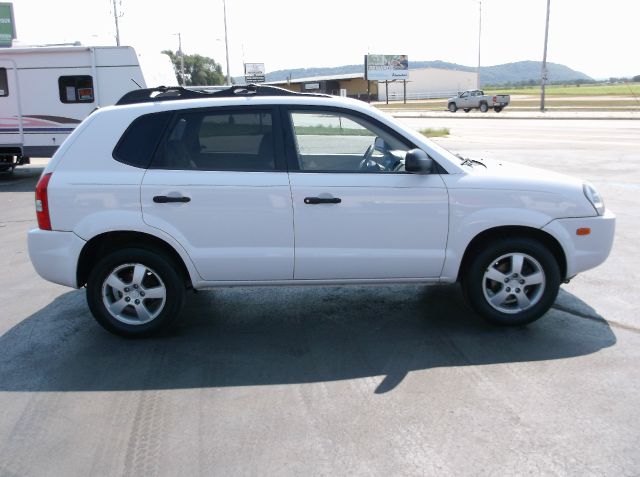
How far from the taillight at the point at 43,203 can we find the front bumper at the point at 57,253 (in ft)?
0.21

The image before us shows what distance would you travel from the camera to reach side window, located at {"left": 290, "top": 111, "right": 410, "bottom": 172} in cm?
511

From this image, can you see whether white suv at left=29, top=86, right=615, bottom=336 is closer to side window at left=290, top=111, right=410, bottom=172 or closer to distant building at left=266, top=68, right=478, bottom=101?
side window at left=290, top=111, right=410, bottom=172

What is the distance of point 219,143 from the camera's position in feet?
16.6

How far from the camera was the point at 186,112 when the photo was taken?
5121 mm

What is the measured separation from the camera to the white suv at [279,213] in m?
4.95

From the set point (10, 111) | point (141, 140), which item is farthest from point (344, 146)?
point (10, 111)

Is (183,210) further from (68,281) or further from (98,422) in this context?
(98,422)

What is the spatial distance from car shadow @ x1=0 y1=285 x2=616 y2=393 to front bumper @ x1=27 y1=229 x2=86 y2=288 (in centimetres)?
56

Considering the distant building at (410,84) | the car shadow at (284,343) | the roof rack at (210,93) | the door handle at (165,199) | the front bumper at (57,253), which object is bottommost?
the car shadow at (284,343)

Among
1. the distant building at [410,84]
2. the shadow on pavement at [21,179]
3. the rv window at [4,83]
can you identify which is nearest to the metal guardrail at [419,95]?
the distant building at [410,84]

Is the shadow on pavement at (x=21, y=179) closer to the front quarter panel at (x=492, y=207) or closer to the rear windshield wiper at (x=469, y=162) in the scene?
the rear windshield wiper at (x=469, y=162)

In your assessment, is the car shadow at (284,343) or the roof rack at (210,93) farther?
the roof rack at (210,93)

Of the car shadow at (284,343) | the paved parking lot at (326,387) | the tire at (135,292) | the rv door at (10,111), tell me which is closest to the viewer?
the paved parking lot at (326,387)

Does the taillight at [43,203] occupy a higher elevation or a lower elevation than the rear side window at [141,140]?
lower
